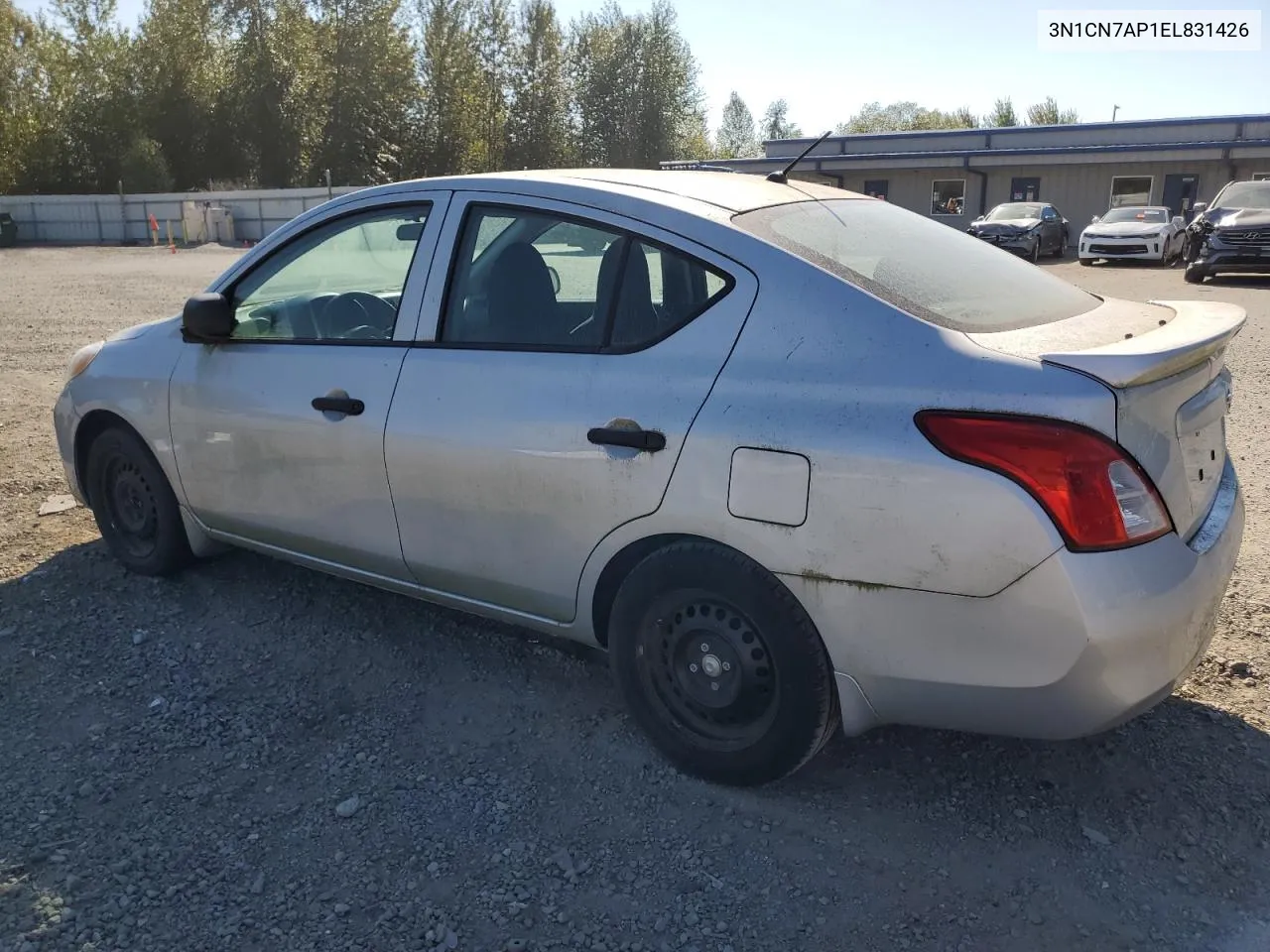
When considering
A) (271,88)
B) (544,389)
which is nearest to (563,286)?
(544,389)

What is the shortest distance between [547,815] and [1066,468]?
167 centimetres

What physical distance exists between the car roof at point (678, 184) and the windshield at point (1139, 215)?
964 inches

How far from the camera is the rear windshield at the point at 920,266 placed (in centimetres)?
278

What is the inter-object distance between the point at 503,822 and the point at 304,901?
1.83 ft

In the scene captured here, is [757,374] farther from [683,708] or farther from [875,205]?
[875,205]

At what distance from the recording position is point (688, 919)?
249 centimetres

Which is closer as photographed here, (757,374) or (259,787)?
(757,374)

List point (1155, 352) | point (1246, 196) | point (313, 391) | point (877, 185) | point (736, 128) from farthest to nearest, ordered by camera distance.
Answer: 1. point (736, 128)
2. point (877, 185)
3. point (1246, 196)
4. point (313, 391)
5. point (1155, 352)

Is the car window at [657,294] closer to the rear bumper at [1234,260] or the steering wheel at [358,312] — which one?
the steering wheel at [358,312]

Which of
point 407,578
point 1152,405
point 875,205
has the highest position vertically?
point 875,205

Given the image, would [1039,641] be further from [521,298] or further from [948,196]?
[948,196]

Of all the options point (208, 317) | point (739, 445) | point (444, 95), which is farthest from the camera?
point (444, 95)

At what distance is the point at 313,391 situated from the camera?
3598mm

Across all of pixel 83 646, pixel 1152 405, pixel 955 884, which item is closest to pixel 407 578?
pixel 83 646
